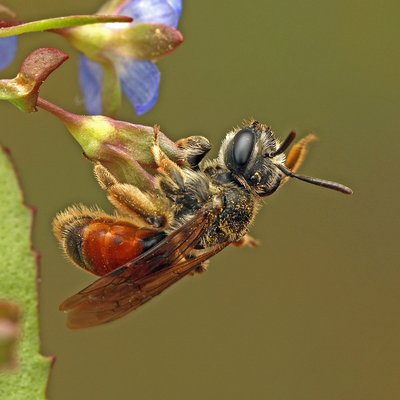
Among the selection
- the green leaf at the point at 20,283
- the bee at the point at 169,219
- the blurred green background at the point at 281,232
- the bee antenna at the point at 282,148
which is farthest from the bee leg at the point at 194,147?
the blurred green background at the point at 281,232

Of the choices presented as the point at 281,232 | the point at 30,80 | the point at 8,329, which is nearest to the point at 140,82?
the point at 30,80

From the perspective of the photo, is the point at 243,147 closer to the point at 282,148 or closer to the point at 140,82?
the point at 282,148

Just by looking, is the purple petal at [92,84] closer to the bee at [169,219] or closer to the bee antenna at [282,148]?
the bee at [169,219]

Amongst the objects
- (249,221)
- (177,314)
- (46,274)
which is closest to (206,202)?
(249,221)

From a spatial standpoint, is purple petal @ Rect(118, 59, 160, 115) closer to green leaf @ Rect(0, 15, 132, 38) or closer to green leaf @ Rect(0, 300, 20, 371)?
green leaf @ Rect(0, 15, 132, 38)

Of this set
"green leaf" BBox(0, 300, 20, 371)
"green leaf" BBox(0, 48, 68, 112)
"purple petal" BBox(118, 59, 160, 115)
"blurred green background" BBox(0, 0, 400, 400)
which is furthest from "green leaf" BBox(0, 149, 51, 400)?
"blurred green background" BBox(0, 0, 400, 400)

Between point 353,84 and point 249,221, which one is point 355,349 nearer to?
point 353,84

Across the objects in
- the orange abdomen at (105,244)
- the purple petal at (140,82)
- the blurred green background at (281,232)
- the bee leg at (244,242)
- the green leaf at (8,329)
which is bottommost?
the blurred green background at (281,232)
